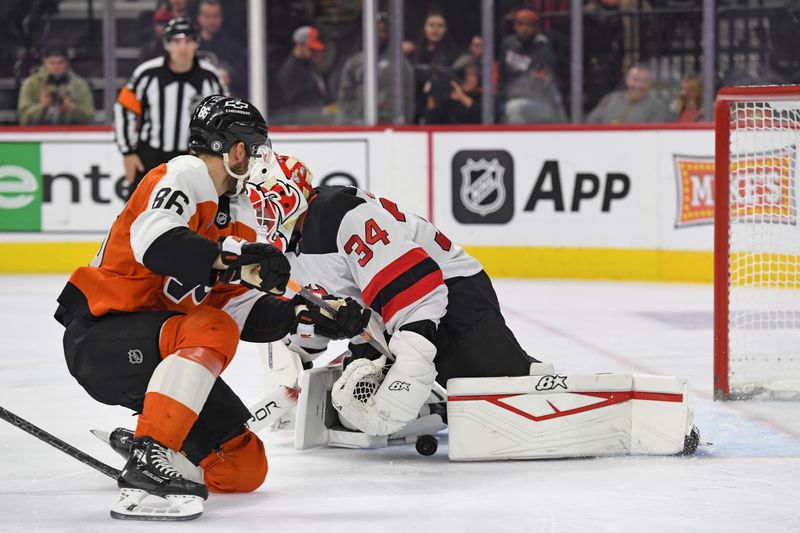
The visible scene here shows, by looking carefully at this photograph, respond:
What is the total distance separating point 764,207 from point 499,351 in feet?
5.20

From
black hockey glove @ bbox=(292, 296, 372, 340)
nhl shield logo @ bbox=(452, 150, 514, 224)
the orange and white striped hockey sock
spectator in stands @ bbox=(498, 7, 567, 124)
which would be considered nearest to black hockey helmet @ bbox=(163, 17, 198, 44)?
nhl shield logo @ bbox=(452, 150, 514, 224)

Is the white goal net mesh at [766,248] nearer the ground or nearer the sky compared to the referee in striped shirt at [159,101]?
nearer the ground

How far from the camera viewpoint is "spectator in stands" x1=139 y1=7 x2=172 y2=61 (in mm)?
7699

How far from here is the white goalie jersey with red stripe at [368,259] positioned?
9.89 ft

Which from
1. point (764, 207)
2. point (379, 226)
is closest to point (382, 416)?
point (379, 226)

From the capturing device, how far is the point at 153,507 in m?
2.49

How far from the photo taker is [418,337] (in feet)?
9.74

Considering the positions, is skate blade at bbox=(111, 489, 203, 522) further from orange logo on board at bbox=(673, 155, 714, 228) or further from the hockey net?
orange logo on board at bbox=(673, 155, 714, 228)

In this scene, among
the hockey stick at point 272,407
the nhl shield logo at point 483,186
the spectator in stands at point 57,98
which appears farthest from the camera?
the spectator in stands at point 57,98

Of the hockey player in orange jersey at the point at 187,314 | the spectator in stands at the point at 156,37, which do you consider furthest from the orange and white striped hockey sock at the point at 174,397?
the spectator in stands at the point at 156,37

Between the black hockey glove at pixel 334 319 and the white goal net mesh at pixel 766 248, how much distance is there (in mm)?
1448

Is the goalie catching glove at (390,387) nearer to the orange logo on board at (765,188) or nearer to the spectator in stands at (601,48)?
the orange logo on board at (765,188)

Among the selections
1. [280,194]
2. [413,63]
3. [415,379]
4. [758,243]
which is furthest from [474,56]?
[415,379]

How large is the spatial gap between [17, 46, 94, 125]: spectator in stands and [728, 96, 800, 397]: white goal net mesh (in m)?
4.30
